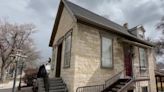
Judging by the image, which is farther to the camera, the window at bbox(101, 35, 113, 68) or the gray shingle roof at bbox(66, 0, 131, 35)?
the window at bbox(101, 35, 113, 68)

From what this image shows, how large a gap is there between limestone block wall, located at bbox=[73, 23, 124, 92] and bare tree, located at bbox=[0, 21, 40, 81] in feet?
71.0

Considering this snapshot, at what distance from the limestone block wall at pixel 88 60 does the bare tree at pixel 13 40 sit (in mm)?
21656

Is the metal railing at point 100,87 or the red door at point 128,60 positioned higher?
the red door at point 128,60

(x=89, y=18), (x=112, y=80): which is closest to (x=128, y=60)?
(x=112, y=80)

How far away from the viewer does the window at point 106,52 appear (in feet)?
29.3

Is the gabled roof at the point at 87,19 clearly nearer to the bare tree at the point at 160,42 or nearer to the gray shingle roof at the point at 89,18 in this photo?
the gray shingle roof at the point at 89,18

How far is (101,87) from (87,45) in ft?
9.03

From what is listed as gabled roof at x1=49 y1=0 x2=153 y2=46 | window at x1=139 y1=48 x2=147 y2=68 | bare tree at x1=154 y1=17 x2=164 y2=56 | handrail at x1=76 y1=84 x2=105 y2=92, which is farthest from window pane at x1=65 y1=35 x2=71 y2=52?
bare tree at x1=154 y1=17 x2=164 y2=56

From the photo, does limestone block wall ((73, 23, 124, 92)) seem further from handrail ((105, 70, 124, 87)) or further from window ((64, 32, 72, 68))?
window ((64, 32, 72, 68))

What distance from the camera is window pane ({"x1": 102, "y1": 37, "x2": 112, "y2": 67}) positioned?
8991mm

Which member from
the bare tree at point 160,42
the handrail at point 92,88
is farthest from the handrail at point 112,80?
the bare tree at point 160,42

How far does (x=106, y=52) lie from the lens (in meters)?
9.23

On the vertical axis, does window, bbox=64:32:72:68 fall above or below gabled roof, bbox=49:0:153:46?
below

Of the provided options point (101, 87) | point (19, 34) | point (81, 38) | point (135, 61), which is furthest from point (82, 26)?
point (19, 34)
